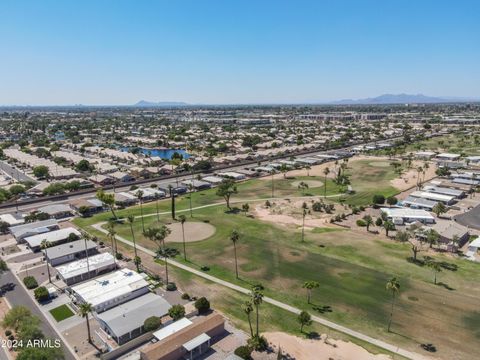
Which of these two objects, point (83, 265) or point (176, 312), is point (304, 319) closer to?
point (176, 312)

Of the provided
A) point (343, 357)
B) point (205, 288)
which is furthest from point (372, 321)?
point (205, 288)

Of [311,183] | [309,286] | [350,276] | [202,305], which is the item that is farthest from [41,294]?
[311,183]

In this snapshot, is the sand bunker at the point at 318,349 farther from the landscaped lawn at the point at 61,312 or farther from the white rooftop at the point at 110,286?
the landscaped lawn at the point at 61,312

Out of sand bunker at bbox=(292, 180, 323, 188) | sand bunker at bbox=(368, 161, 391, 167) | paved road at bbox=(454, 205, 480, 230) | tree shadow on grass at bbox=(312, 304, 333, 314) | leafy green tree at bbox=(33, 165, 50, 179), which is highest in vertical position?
leafy green tree at bbox=(33, 165, 50, 179)

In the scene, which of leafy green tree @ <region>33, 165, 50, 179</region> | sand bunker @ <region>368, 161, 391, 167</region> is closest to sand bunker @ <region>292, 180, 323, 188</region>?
sand bunker @ <region>368, 161, 391, 167</region>

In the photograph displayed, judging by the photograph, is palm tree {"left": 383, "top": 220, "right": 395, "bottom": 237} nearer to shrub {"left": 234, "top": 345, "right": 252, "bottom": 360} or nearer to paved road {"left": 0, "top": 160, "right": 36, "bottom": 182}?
shrub {"left": 234, "top": 345, "right": 252, "bottom": 360}

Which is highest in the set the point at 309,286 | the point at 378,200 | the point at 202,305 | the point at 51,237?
the point at 309,286
